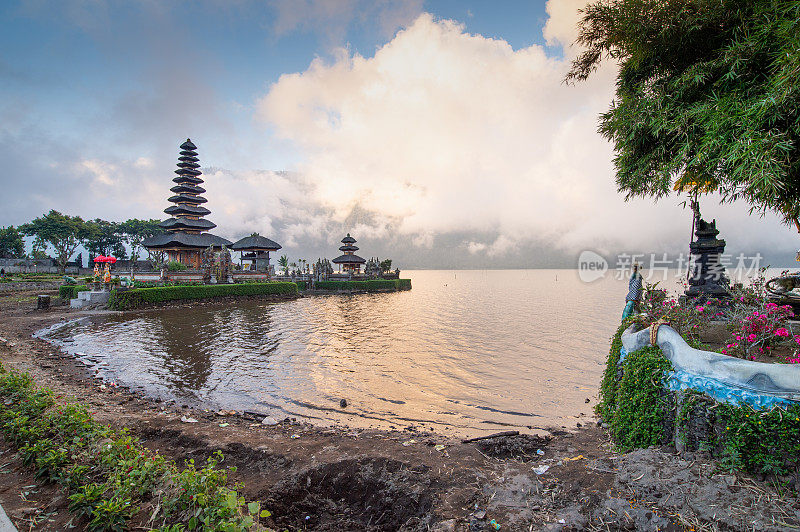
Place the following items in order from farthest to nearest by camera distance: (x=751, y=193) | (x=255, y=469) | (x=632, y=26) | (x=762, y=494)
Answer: (x=632, y=26) → (x=751, y=193) → (x=255, y=469) → (x=762, y=494)

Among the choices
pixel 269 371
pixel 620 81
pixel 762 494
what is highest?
pixel 620 81

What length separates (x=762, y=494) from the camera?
3.25 meters

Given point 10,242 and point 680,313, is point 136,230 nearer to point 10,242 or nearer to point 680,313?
point 10,242

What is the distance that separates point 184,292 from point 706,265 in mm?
31142

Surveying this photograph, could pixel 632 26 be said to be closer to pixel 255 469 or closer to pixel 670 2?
pixel 670 2

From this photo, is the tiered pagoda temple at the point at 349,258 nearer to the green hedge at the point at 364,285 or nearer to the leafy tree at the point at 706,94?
the green hedge at the point at 364,285

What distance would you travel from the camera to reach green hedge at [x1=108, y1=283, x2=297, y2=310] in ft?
75.2

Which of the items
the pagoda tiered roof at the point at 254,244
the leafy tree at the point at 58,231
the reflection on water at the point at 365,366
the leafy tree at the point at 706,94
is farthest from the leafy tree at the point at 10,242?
the leafy tree at the point at 706,94

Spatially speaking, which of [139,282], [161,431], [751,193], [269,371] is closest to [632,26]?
[751,193]

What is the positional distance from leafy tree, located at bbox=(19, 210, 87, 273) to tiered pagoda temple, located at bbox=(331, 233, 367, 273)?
3681 cm

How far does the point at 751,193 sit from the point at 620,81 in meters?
3.99

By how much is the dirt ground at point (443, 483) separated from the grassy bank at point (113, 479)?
21 centimetres

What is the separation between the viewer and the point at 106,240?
→ 186ft

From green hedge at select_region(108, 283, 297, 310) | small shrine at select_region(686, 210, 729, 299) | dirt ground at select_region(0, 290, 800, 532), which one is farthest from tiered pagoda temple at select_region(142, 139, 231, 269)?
small shrine at select_region(686, 210, 729, 299)
